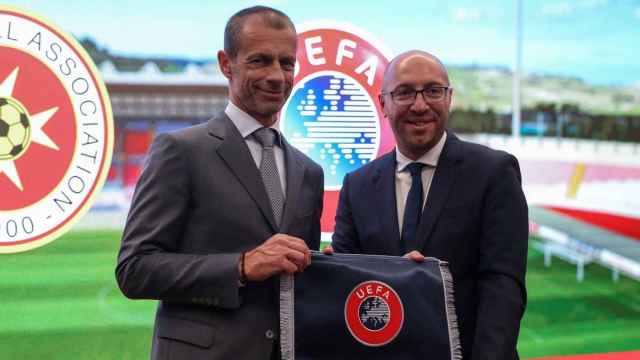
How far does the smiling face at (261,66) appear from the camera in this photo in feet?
6.42

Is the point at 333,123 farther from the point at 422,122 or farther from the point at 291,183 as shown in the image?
the point at 291,183

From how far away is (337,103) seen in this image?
12.6ft

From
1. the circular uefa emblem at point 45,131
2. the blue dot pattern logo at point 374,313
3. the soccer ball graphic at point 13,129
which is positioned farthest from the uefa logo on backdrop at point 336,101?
the blue dot pattern logo at point 374,313

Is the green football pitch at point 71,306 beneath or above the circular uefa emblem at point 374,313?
beneath

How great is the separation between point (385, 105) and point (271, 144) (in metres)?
0.40

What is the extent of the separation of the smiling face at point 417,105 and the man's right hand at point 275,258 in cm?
57

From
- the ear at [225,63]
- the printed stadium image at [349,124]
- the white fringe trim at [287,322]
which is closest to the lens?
the white fringe trim at [287,322]

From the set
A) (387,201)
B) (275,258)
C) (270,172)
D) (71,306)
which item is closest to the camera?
(275,258)

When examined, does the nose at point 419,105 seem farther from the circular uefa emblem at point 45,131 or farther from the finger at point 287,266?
the circular uefa emblem at point 45,131

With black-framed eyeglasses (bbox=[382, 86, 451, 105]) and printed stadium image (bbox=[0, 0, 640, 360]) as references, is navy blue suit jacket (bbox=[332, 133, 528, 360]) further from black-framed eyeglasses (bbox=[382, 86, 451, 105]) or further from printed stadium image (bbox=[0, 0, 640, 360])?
printed stadium image (bbox=[0, 0, 640, 360])

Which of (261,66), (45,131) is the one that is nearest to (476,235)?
(261,66)

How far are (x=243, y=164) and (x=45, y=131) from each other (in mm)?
1866

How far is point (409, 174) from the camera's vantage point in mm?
2250

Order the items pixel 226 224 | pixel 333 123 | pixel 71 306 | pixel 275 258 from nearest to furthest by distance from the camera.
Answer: pixel 275 258 < pixel 226 224 < pixel 71 306 < pixel 333 123
